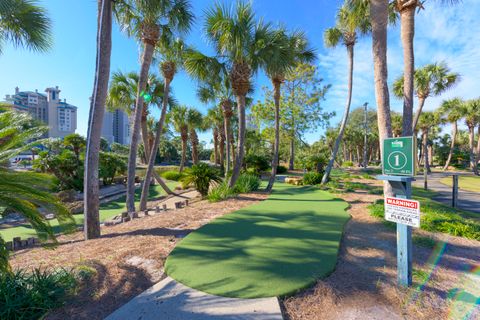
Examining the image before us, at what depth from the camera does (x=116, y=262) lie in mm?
3154

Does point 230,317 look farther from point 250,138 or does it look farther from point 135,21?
point 250,138

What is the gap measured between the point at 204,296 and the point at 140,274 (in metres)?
1.09

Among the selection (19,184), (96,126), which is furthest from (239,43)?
(19,184)

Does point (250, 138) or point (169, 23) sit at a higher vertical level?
point (169, 23)

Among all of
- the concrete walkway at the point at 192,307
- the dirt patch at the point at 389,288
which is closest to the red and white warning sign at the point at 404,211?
the dirt patch at the point at 389,288

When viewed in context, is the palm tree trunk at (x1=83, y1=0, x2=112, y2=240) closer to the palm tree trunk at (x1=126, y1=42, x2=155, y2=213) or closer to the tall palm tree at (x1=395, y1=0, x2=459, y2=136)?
the palm tree trunk at (x1=126, y1=42, x2=155, y2=213)

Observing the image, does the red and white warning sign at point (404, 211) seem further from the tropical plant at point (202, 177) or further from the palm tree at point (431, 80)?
the palm tree at point (431, 80)

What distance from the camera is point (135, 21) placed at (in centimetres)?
801

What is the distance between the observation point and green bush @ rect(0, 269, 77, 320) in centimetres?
197

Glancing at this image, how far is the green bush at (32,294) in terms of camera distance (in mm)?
1967

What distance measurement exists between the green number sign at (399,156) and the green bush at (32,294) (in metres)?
4.10

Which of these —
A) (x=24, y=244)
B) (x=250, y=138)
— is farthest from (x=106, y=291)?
(x=250, y=138)

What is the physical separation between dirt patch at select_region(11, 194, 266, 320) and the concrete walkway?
0.21 m

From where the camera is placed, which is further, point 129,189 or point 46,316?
point 129,189
